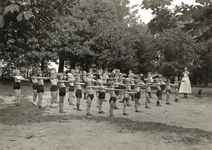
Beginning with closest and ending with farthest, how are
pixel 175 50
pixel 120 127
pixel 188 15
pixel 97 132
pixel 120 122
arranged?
1. pixel 188 15
2. pixel 97 132
3. pixel 120 127
4. pixel 120 122
5. pixel 175 50

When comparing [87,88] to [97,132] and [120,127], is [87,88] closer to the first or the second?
[120,127]

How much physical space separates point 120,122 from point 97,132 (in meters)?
1.83

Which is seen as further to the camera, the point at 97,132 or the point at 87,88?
the point at 87,88

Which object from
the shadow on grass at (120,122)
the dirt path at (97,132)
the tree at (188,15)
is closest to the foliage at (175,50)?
the dirt path at (97,132)

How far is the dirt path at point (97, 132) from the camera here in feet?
21.0

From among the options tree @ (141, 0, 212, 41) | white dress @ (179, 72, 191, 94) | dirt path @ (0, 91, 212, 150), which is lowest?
dirt path @ (0, 91, 212, 150)

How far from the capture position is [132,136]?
7.33 metres

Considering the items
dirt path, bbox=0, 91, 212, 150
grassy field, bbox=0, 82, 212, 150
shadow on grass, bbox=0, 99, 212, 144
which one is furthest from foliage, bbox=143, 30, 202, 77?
shadow on grass, bbox=0, 99, 212, 144

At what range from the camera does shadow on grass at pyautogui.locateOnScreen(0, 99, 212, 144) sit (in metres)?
7.73

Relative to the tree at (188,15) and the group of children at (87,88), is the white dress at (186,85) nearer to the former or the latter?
the group of children at (87,88)

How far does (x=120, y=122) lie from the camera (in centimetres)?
925

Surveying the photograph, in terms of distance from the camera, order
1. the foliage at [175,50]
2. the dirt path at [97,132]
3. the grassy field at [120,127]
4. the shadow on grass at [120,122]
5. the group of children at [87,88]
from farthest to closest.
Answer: the foliage at [175,50], the group of children at [87,88], the shadow on grass at [120,122], the grassy field at [120,127], the dirt path at [97,132]

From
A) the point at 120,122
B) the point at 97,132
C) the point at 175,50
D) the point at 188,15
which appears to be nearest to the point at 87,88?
the point at 120,122

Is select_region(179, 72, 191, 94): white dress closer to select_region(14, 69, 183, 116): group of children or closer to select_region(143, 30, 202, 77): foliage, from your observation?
select_region(14, 69, 183, 116): group of children
